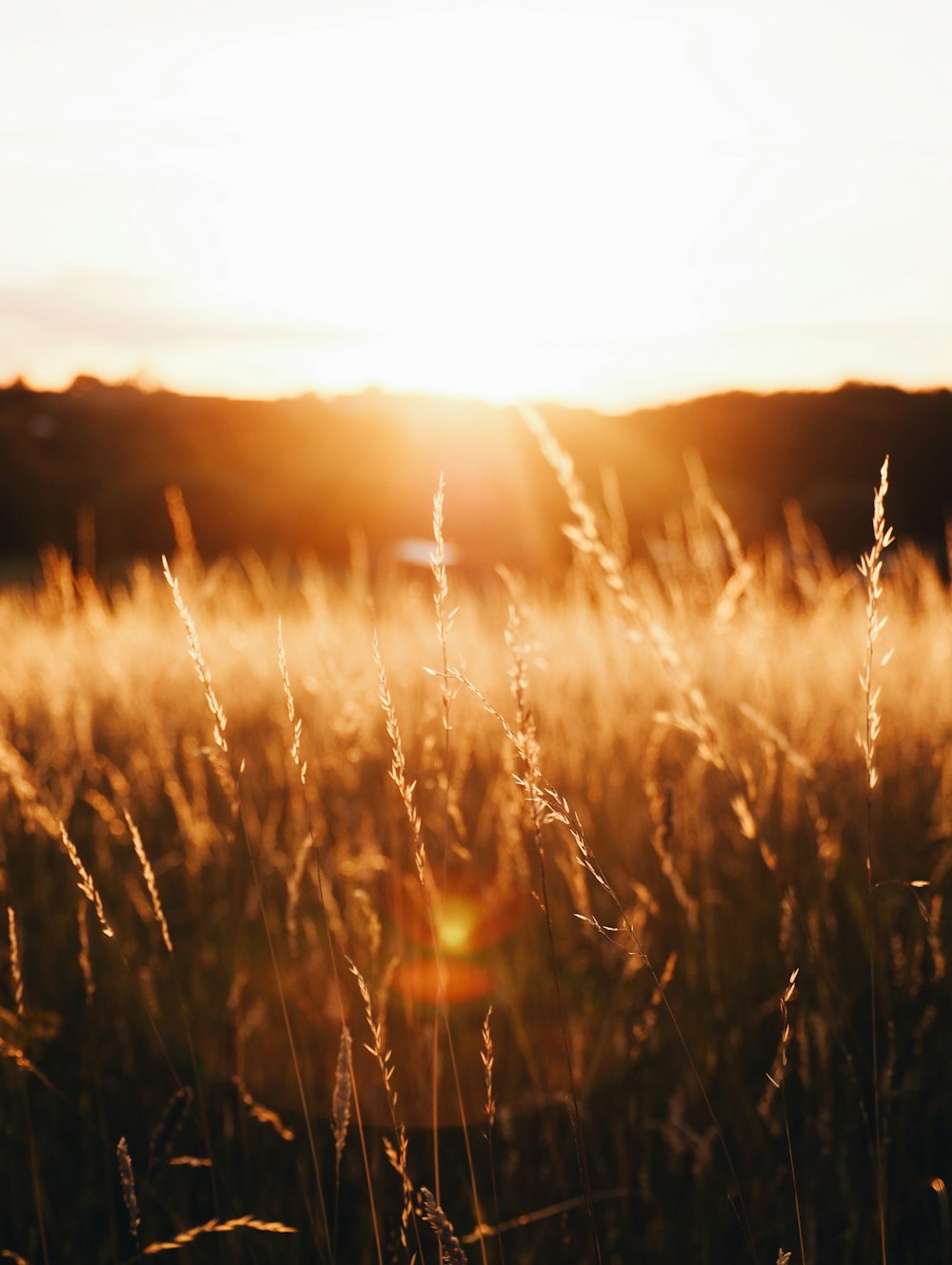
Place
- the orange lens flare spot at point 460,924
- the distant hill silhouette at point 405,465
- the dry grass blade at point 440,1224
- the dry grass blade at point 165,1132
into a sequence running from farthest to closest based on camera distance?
the distant hill silhouette at point 405,465
the orange lens flare spot at point 460,924
the dry grass blade at point 165,1132
the dry grass blade at point 440,1224

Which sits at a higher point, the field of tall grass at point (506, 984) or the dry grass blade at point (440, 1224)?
the dry grass blade at point (440, 1224)

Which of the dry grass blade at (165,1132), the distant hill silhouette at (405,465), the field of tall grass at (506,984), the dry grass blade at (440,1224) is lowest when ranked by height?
the field of tall grass at (506,984)

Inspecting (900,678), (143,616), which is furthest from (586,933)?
(143,616)

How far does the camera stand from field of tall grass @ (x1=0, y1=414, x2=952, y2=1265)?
1.05m

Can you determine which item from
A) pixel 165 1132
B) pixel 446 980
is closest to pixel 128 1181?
pixel 165 1132

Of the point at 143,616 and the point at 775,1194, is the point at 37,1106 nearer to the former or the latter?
the point at 775,1194

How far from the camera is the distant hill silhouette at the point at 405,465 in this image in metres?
19.8

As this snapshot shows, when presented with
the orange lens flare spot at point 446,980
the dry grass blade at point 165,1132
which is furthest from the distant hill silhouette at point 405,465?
the dry grass blade at point 165,1132

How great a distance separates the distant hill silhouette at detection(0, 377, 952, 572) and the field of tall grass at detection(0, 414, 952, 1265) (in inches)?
568

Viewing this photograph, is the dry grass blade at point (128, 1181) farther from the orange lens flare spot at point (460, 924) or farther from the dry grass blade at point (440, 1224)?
the orange lens flare spot at point (460, 924)

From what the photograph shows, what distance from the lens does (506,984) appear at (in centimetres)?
185

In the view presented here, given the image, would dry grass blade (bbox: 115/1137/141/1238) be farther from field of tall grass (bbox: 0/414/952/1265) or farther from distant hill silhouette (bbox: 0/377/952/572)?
distant hill silhouette (bbox: 0/377/952/572)

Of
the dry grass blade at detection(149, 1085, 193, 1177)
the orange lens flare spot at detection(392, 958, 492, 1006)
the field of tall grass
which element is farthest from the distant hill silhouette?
the dry grass blade at detection(149, 1085, 193, 1177)

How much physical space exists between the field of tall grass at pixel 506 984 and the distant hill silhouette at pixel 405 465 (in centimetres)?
1443
